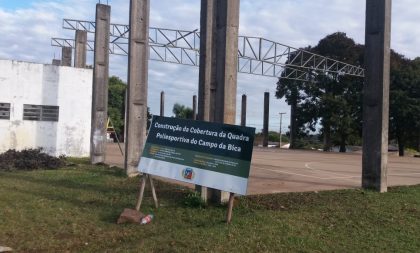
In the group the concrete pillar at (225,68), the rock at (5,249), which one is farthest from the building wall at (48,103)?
the rock at (5,249)

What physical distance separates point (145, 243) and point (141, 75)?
8.94m

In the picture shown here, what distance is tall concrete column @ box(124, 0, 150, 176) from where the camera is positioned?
588 inches

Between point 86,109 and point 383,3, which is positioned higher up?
point 383,3

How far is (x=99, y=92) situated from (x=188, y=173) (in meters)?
11.5

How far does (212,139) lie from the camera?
28.2 ft

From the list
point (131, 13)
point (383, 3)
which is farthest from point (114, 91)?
point (383, 3)

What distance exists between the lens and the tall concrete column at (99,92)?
19234mm

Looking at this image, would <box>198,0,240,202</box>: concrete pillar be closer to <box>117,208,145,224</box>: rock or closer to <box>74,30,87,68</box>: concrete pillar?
<box>117,208,145,224</box>: rock

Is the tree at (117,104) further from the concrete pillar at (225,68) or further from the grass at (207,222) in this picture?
the concrete pillar at (225,68)

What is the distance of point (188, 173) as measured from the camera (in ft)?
28.6

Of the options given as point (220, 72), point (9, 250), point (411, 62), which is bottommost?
point (9, 250)

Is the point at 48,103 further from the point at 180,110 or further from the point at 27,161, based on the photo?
the point at 180,110

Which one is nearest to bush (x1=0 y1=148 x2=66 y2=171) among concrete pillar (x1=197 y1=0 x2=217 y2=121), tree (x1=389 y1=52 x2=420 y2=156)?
concrete pillar (x1=197 y1=0 x2=217 y2=121)

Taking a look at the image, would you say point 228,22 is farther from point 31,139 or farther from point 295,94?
point 295,94
